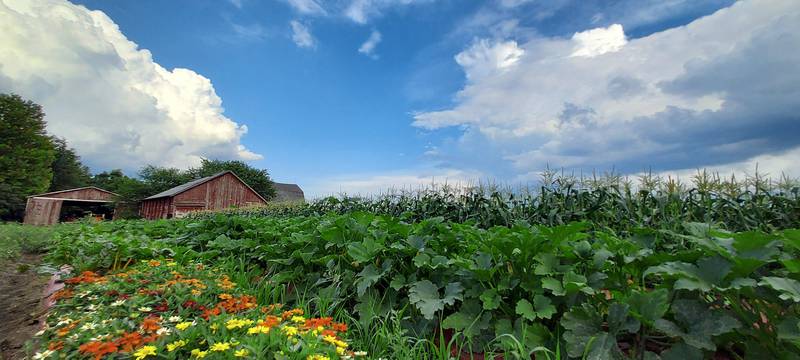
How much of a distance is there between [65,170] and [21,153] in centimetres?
1540

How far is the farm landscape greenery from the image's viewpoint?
156cm

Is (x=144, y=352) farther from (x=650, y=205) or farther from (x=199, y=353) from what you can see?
(x=650, y=205)

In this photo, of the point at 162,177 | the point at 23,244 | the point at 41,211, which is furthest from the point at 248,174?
the point at 23,244

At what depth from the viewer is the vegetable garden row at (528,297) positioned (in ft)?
5.07

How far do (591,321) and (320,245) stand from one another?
2.27m

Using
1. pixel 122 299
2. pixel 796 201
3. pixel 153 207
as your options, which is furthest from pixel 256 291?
pixel 153 207

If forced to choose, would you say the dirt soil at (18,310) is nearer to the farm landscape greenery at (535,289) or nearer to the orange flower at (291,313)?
the farm landscape greenery at (535,289)

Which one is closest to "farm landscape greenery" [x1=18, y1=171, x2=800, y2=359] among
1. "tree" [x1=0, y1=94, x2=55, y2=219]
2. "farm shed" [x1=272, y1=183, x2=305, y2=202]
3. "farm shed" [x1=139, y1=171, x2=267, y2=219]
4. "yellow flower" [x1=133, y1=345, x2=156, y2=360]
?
"yellow flower" [x1=133, y1=345, x2=156, y2=360]

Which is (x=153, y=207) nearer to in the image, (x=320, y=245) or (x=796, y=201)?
(x=320, y=245)

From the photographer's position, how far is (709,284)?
152 cm

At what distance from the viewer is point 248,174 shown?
154ft

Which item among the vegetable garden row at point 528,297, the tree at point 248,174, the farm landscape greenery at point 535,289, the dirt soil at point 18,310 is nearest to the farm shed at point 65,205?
the tree at point 248,174

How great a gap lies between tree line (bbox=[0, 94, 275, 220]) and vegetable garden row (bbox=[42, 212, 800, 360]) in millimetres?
44379

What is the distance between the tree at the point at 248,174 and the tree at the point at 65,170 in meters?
14.3
